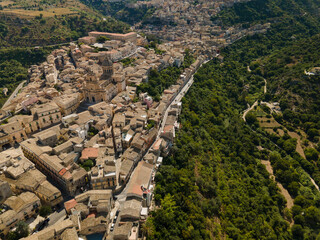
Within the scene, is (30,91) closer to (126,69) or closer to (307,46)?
(126,69)

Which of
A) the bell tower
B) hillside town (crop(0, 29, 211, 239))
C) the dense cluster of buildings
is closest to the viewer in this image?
hillside town (crop(0, 29, 211, 239))

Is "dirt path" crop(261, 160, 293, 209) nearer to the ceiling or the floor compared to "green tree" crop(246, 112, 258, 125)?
nearer to the floor

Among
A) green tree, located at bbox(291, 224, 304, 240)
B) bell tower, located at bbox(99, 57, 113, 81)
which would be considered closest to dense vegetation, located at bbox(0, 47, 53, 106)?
bell tower, located at bbox(99, 57, 113, 81)

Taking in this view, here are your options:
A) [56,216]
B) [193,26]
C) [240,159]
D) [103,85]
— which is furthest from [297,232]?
[193,26]

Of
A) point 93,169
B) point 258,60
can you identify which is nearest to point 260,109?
point 258,60

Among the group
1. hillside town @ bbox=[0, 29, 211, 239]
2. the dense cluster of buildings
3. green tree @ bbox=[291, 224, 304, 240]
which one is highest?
the dense cluster of buildings

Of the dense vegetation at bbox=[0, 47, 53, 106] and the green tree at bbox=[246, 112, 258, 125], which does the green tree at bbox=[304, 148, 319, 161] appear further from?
the dense vegetation at bbox=[0, 47, 53, 106]

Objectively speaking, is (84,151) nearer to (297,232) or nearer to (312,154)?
(297,232)

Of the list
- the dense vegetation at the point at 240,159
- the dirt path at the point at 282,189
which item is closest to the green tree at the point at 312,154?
the dense vegetation at the point at 240,159
